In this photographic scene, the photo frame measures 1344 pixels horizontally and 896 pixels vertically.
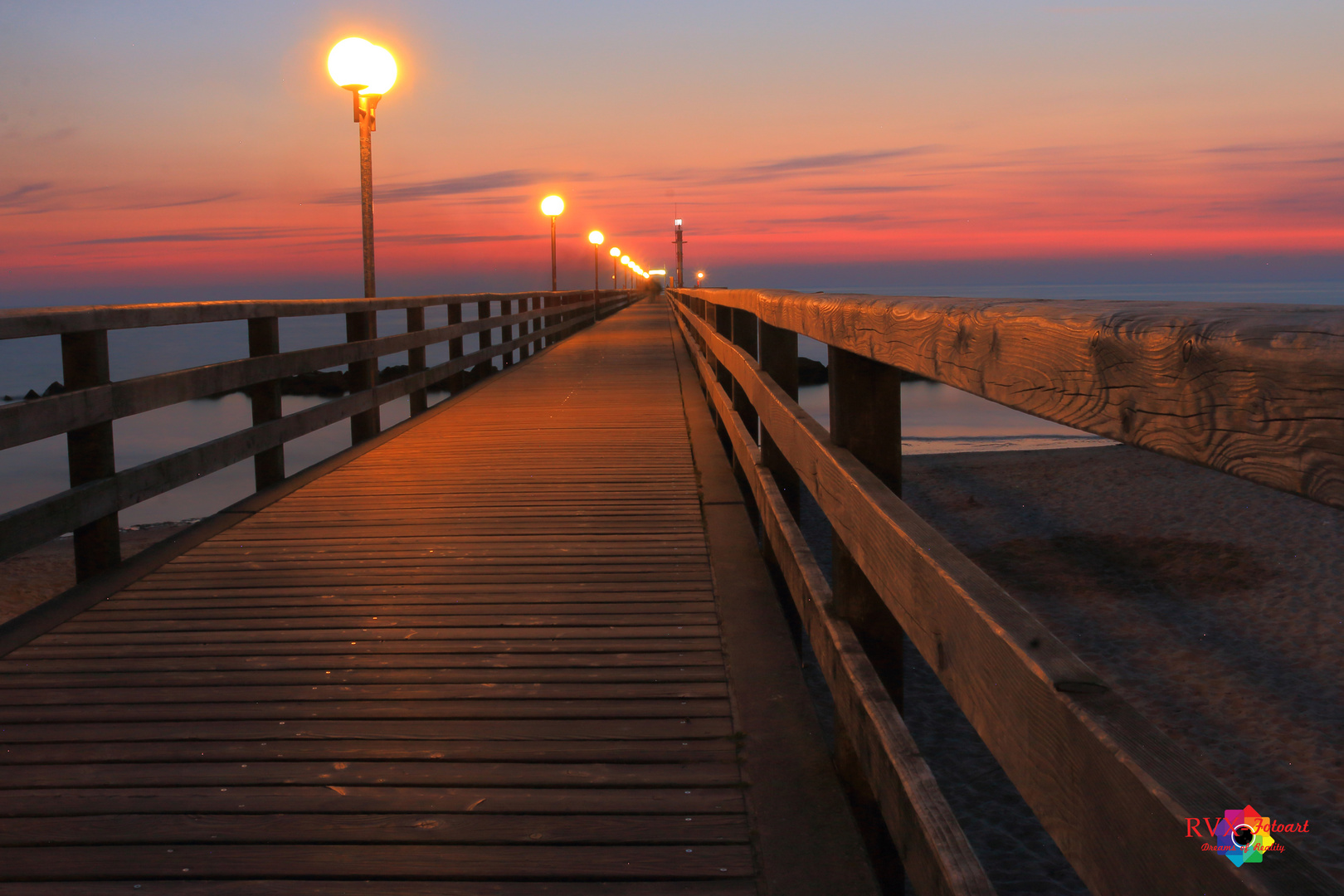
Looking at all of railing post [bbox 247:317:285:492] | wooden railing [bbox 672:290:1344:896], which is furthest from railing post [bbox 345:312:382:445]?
wooden railing [bbox 672:290:1344:896]

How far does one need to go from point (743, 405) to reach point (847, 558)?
3877 mm

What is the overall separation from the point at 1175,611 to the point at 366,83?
10799mm

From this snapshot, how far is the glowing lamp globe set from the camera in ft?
29.1

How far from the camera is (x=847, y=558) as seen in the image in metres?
2.41

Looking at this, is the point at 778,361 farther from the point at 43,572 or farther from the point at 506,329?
the point at 43,572

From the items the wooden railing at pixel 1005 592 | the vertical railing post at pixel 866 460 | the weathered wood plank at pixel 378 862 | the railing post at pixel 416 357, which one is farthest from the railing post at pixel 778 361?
the railing post at pixel 416 357

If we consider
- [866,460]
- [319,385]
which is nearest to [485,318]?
[866,460]

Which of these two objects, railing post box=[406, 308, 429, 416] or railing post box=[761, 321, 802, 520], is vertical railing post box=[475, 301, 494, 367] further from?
railing post box=[761, 321, 802, 520]

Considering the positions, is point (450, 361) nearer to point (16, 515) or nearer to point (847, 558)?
point (16, 515)

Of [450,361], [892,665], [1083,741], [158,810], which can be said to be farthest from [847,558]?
[450,361]

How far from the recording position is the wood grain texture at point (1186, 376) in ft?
2.49

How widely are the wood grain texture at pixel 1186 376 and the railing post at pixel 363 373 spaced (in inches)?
261

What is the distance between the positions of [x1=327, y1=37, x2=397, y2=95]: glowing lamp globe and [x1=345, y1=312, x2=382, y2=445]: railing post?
2.55m

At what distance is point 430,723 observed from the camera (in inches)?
103
